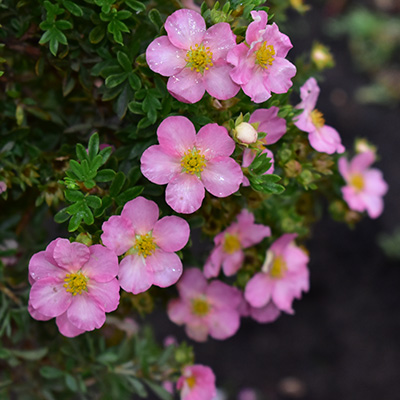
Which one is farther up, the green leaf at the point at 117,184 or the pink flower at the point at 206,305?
the green leaf at the point at 117,184

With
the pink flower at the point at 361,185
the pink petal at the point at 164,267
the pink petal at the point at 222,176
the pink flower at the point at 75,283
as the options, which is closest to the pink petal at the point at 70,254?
the pink flower at the point at 75,283

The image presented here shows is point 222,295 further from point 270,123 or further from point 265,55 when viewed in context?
point 265,55

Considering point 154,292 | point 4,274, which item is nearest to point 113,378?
point 154,292

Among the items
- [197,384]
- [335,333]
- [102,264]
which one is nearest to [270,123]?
[102,264]

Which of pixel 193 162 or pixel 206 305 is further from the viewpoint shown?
pixel 206 305

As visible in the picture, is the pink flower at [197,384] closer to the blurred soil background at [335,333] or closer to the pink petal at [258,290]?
the pink petal at [258,290]

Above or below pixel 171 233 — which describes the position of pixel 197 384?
below

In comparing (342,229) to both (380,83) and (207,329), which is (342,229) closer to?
(380,83)
